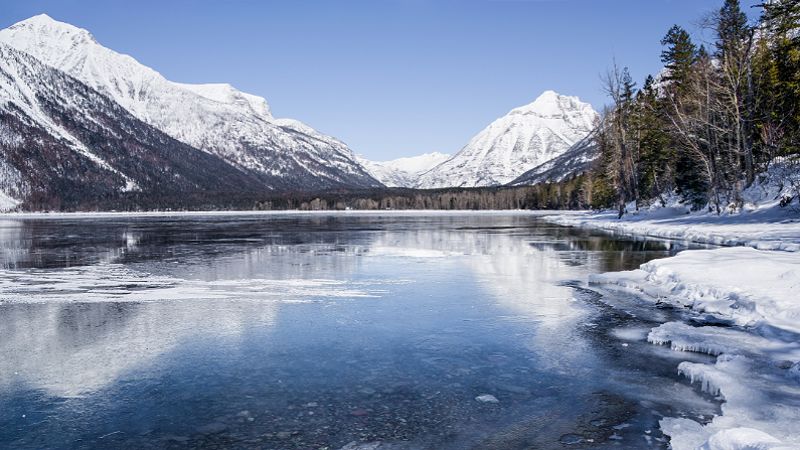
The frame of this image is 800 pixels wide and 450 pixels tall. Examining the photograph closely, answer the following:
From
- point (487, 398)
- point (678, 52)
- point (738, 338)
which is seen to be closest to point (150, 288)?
point (487, 398)

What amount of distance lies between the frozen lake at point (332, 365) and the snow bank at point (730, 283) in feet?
4.99

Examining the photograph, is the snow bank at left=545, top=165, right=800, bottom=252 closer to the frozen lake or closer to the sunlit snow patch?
the frozen lake

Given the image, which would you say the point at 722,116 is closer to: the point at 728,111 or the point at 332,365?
the point at 728,111

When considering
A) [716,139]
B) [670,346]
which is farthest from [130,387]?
[716,139]

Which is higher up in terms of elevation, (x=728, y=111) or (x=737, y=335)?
(x=728, y=111)

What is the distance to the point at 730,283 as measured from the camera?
15461mm

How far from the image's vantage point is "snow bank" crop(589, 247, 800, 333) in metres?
12.7

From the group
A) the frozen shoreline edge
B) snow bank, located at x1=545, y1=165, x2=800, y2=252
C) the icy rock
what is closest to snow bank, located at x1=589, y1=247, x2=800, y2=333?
the frozen shoreline edge

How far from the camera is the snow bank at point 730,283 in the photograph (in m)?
12.7

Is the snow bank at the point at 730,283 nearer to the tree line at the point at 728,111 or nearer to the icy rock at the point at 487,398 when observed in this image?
the icy rock at the point at 487,398

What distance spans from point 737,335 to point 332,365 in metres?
8.47

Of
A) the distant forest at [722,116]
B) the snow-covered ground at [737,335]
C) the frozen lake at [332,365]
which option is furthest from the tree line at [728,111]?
the frozen lake at [332,365]

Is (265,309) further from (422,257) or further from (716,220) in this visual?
(716,220)

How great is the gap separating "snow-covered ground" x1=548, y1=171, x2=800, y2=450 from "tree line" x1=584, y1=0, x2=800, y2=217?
1839 cm
